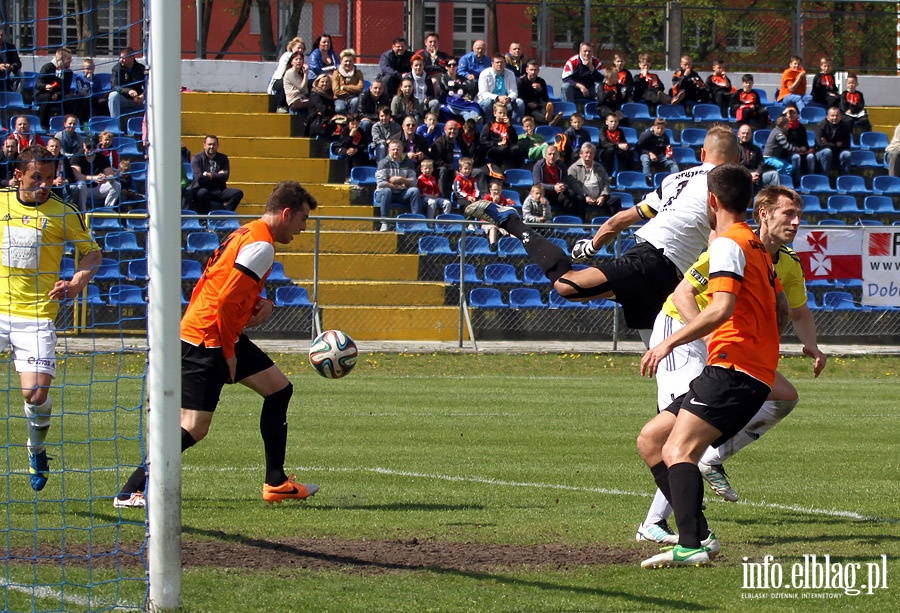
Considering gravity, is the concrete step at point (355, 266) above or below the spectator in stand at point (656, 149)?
below

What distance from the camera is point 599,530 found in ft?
24.7

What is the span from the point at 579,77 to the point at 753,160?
4.69m

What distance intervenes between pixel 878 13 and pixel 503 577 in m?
28.6

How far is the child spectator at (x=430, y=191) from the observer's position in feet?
75.5

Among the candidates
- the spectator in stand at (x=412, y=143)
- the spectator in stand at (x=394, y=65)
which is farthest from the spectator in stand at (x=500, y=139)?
the spectator in stand at (x=394, y=65)

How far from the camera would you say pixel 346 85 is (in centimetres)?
2592

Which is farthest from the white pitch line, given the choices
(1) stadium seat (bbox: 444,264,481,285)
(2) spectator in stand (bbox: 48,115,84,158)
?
(1) stadium seat (bbox: 444,264,481,285)

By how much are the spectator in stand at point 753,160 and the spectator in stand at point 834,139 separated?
207 cm

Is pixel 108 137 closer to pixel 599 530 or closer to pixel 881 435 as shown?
pixel 881 435

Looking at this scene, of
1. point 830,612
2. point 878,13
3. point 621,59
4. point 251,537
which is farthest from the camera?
point 878,13

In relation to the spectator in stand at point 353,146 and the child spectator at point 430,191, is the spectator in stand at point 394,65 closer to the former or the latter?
the spectator in stand at point 353,146

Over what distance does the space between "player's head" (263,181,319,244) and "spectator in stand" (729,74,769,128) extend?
70.2 ft

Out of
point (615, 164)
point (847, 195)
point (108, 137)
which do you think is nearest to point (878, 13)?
point (847, 195)

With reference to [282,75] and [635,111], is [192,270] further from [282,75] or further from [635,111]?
[635,111]
